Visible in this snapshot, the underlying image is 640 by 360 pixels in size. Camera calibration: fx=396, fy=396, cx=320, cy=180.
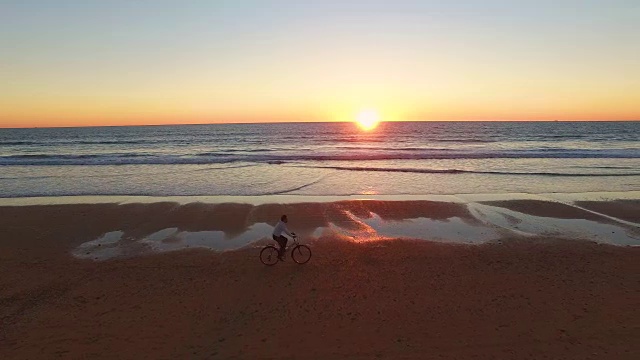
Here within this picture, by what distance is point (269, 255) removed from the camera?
12141 millimetres

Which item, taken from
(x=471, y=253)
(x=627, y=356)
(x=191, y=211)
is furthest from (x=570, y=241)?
(x=191, y=211)

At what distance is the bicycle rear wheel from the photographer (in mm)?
11992

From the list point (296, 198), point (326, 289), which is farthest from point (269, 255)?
point (296, 198)

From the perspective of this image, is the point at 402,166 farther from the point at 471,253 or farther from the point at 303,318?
the point at 303,318

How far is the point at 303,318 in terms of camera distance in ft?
29.3

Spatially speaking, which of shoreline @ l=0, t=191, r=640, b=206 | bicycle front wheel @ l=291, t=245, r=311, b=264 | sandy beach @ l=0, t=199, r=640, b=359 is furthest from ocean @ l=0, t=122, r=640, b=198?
bicycle front wheel @ l=291, t=245, r=311, b=264

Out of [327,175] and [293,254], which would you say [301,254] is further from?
[327,175]

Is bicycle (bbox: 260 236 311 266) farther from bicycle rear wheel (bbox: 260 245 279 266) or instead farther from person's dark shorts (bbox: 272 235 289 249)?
person's dark shorts (bbox: 272 235 289 249)

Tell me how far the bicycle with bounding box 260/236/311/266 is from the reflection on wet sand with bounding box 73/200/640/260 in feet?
6.09

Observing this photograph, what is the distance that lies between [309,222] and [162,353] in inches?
379

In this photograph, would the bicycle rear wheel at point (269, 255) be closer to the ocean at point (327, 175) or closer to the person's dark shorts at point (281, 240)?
the person's dark shorts at point (281, 240)

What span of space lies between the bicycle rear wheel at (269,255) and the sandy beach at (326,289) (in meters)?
0.26

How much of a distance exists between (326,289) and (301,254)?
6.93 ft

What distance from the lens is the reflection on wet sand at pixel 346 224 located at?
14.4 m
